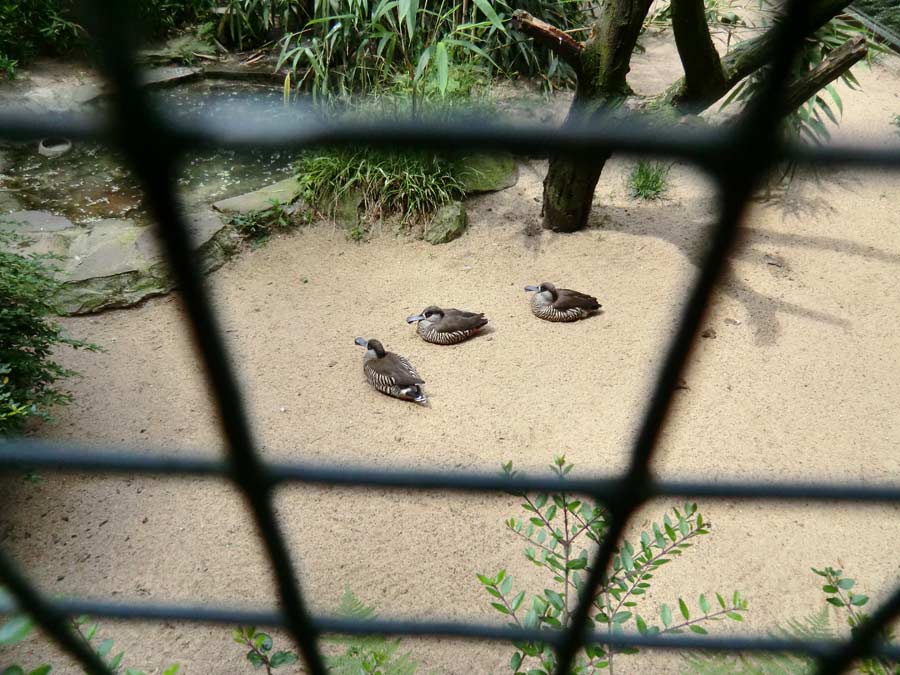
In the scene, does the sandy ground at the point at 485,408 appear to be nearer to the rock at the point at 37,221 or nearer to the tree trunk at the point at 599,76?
the tree trunk at the point at 599,76

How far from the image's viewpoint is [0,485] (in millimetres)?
2941

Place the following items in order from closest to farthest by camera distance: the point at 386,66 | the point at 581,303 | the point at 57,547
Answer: the point at 57,547 < the point at 581,303 < the point at 386,66

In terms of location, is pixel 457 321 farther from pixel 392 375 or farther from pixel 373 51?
pixel 373 51

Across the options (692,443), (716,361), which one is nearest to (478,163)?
(716,361)

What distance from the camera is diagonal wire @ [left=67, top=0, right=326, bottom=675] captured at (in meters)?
0.40

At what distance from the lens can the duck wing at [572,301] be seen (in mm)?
4141

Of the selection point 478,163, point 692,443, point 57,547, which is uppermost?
point 478,163

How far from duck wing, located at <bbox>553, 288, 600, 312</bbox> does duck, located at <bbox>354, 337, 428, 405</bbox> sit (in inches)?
39.0

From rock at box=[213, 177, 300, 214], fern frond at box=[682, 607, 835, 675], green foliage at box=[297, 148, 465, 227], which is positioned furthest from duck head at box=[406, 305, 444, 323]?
fern frond at box=[682, 607, 835, 675]

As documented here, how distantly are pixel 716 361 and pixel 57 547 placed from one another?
3373 mm

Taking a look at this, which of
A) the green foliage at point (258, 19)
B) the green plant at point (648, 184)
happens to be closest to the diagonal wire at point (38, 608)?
the green plant at point (648, 184)

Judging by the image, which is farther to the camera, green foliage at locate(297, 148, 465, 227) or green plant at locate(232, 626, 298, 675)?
green foliage at locate(297, 148, 465, 227)

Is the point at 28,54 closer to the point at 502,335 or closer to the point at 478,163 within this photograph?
the point at 478,163

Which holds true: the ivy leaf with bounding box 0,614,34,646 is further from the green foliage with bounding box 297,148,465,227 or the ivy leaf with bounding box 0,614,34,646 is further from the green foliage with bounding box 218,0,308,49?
the green foliage with bounding box 218,0,308,49
